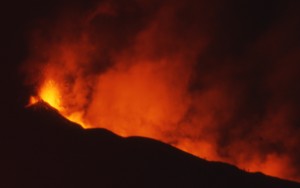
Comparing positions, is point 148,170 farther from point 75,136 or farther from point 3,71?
point 3,71

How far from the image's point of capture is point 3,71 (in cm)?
2333

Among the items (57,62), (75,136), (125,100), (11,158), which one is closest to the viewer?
(11,158)

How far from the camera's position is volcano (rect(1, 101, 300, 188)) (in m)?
14.7

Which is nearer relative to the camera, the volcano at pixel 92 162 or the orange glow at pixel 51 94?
the volcano at pixel 92 162

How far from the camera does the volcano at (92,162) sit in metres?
14.7

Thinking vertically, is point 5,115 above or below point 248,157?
below

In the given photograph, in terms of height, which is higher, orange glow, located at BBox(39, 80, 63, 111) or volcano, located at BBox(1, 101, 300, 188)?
orange glow, located at BBox(39, 80, 63, 111)

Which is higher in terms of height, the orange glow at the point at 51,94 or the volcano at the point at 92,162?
the orange glow at the point at 51,94

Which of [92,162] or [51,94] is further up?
[51,94]

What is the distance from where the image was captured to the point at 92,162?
599 inches

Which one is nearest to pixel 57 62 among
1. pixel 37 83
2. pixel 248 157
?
pixel 37 83

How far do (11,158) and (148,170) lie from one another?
395 cm

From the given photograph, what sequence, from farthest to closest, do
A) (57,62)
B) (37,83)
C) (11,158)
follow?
(57,62), (37,83), (11,158)

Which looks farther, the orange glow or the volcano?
the orange glow
